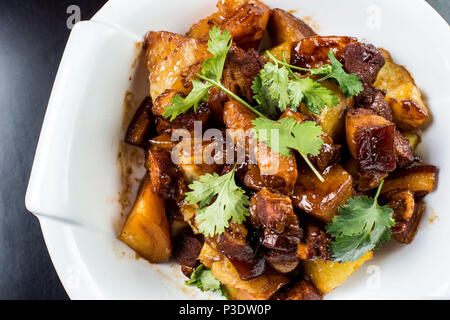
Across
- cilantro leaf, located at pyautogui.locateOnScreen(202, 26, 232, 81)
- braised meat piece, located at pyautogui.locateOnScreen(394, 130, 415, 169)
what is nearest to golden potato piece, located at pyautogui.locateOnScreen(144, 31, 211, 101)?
cilantro leaf, located at pyautogui.locateOnScreen(202, 26, 232, 81)

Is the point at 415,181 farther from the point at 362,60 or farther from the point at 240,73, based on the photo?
the point at 240,73

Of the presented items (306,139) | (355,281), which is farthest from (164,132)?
(355,281)

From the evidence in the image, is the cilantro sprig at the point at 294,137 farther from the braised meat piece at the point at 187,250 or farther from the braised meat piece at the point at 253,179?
the braised meat piece at the point at 187,250

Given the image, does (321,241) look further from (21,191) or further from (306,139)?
(21,191)

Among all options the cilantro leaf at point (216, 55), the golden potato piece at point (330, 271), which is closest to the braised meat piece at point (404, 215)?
the golden potato piece at point (330, 271)

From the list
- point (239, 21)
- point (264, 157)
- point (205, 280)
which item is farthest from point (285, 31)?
point (205, 280)
